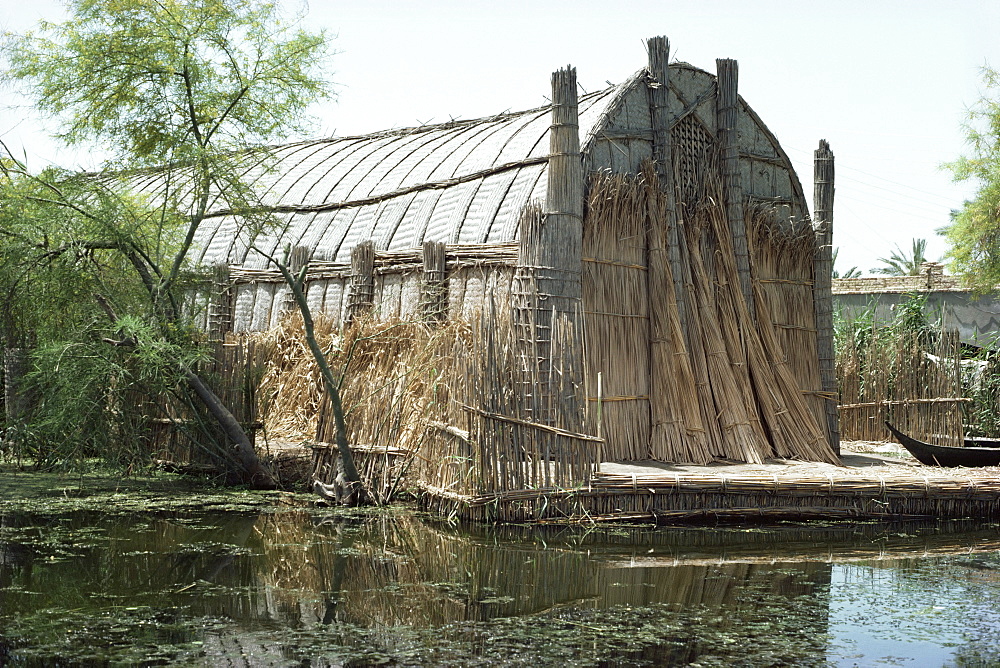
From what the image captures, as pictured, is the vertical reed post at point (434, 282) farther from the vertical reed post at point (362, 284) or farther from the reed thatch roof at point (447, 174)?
the vertical reed post at point (362, 284)

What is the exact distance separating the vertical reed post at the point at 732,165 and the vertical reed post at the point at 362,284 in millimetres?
4309

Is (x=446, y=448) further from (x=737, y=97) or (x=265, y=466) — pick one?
(x=737, y=97)

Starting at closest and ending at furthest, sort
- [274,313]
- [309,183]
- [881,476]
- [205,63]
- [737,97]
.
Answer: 1. [881,476]
2. [205,63]
3. [737,97]
4. [274,313]
5. [309,183]

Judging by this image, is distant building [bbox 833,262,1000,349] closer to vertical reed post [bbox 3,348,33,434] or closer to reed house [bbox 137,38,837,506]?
reed house [bbox 137,38,837,506]

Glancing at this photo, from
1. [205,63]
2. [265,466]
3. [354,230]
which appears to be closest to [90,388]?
[265,466]

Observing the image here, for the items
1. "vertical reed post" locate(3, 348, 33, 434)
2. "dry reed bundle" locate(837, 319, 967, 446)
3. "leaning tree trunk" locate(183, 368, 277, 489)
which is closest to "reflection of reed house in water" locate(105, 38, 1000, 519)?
"leaning tree trunk" locate(183, 368, 277, 489)

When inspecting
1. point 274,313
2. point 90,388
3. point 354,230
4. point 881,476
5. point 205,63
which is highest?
point 205,63

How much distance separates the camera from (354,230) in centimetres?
1462

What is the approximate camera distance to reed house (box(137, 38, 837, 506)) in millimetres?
9125

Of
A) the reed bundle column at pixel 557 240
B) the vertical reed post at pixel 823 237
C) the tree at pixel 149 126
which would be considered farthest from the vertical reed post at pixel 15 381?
the vertical reed post at pixel 823 237

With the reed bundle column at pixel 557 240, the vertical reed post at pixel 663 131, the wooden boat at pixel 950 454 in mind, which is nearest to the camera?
the reed bundle column at pixel 557 240

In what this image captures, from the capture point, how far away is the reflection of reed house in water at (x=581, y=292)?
906cm

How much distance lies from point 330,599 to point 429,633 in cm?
98

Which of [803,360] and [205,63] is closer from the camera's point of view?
[205,63]
